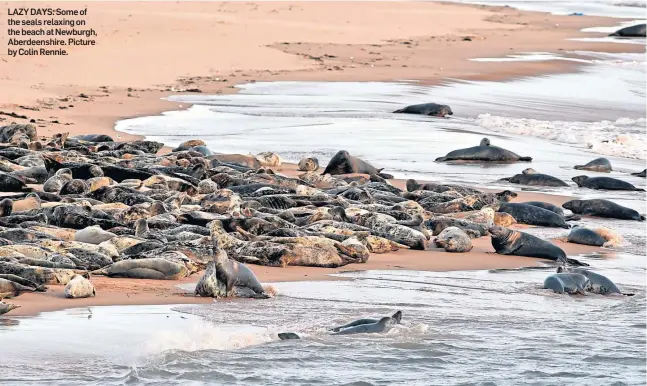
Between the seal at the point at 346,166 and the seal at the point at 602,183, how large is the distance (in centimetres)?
222

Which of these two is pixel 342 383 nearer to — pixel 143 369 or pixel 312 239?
pixel 143 369

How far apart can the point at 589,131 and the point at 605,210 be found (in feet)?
20.8

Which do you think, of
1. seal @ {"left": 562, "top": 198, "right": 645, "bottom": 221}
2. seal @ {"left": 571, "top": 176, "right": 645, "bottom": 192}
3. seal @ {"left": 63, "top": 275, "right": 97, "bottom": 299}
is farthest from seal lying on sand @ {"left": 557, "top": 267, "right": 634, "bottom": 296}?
seal @ {"left": 571, "top": 176, "right": 645, "bottom": 192}

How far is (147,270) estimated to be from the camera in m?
6.97

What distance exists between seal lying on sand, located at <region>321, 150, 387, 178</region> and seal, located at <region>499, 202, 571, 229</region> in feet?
6.98

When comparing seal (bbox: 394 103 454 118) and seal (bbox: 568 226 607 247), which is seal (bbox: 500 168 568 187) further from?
seal (bbox: 394 103 454 118)

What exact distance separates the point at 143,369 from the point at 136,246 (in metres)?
2.30

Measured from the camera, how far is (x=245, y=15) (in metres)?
35.4

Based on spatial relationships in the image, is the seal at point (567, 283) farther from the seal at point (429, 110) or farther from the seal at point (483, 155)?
the seal at point (429, 110)

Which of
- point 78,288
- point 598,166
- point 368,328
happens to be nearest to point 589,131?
point 598,166

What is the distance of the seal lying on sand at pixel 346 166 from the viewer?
11.8 meters

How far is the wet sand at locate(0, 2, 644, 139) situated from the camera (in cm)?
1736

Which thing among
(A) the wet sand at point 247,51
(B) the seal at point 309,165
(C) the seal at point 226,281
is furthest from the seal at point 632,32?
(C) the seal at point 226,281

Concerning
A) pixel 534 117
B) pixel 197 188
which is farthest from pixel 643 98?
pixel 197 188
